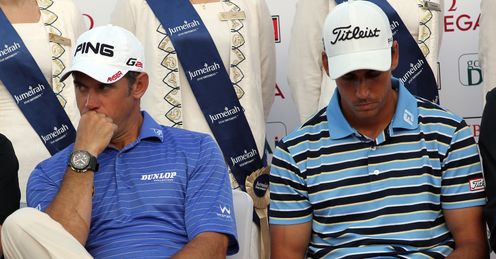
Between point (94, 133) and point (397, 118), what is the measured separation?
2.77 ft

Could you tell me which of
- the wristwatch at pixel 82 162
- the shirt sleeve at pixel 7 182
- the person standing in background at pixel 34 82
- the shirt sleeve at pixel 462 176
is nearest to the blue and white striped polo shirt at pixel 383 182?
the shirt sleeve at pixel 462 176

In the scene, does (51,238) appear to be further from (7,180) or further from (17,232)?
(7,180)

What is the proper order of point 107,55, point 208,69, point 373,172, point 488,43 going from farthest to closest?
point 208,69 → point 488,43 → point 107,55 → point 373,172

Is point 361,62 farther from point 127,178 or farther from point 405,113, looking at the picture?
point 127,178

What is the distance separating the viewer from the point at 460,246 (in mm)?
3104

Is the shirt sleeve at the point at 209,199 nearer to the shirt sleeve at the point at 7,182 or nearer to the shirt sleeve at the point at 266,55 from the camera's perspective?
the shirt sleeve at the point at 7,182

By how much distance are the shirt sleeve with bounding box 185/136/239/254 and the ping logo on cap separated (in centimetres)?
39

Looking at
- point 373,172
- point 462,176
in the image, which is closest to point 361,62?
point 373,172

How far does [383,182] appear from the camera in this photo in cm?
317

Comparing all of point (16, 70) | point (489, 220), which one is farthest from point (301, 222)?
point (16, 70)

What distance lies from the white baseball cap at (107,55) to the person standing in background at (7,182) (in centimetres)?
30

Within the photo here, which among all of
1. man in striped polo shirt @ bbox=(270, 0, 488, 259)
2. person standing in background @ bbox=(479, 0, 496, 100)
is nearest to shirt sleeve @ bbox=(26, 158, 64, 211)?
man in striped polo shirt @ bbox=(270, 0, 488, 259)

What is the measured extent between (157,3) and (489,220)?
5.56 feet

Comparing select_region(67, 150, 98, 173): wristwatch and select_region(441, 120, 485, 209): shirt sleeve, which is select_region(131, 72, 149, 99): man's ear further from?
select_region(441, 120, 485, 209): shirt sleeve
